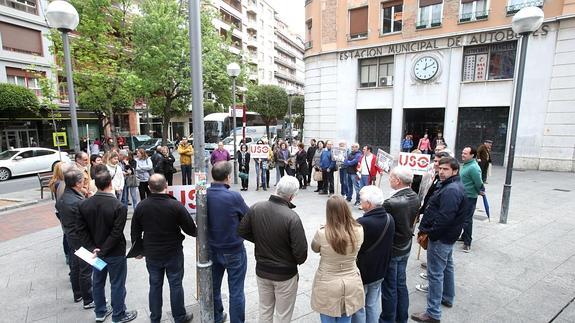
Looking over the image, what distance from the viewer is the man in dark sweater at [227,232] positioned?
10.5 ft

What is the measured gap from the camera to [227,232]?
3.19m

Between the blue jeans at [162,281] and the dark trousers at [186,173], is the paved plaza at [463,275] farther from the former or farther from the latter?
the dark trousers at [186,173]

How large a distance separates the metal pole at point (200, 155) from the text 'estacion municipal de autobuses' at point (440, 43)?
55.2 ft

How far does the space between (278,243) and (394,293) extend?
58.4 inches

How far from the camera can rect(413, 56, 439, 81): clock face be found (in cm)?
1672

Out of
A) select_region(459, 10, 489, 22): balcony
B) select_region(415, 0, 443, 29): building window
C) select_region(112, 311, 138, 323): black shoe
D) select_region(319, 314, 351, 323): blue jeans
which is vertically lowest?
select_region(112, 311, 138, 323): black shoe

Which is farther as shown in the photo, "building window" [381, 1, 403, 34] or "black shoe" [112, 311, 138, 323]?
"building window" [381, 1, 403, 34]

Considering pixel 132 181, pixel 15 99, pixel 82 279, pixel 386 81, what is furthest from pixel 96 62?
pixel 386 81

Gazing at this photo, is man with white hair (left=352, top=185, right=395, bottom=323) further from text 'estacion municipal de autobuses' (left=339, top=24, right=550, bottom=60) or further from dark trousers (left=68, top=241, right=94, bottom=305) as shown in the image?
text 'estacion municipal de autobuses' (left=339, top=24, right=550, bottom=60)

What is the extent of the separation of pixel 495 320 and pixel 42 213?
Answer: 1036 cm

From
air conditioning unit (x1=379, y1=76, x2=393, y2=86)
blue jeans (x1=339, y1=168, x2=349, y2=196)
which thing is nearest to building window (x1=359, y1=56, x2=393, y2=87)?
air conditioning unit (x1=379, y1=76, x2=393, y2=86)

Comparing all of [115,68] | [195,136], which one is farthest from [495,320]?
[115,68]

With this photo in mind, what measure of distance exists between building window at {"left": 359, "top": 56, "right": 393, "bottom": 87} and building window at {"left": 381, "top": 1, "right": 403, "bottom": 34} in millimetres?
1658

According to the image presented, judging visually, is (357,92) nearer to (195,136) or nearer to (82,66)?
(82,66)
